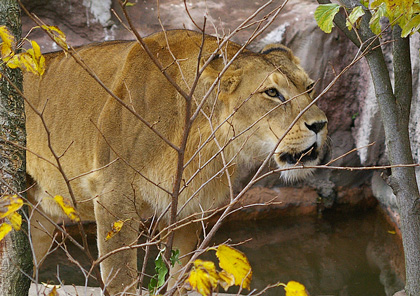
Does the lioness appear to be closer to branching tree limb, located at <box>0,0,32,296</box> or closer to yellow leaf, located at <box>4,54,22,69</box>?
branching tree limb, located at <box>0,0,32,296</box>

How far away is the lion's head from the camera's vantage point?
3.57 metres

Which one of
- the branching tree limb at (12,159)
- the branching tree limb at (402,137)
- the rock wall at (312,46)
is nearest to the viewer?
the branching tree limb at (12,159)

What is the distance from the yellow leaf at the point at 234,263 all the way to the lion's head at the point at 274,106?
1.65m

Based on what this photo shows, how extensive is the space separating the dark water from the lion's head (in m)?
1.45

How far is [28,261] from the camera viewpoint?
8.82 ft

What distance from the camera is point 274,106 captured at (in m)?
3.64

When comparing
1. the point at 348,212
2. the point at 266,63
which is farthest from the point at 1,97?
the point at 348,212

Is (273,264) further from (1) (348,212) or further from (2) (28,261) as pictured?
(2) (28,261)

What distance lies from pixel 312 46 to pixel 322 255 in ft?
7.18

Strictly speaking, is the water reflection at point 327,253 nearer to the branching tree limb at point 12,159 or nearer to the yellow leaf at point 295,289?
the branching tree limb at point 12,159

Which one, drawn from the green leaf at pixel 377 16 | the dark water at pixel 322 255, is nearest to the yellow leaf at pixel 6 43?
the green leaf at pixel 377 16

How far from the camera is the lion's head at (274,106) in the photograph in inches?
141

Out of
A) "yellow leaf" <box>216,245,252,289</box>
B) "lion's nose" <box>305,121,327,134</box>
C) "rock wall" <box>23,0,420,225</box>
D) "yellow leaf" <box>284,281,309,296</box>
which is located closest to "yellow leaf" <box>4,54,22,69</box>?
"yellow leaf" <box>216,245,252,289</box>

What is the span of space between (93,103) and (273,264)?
2.59m
